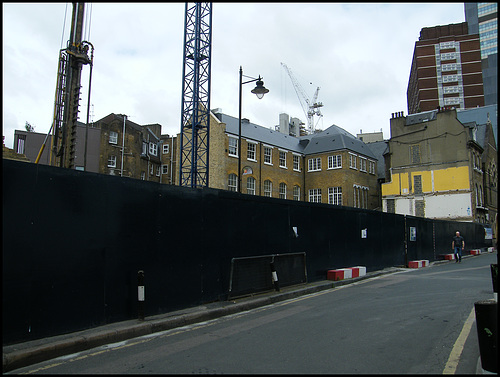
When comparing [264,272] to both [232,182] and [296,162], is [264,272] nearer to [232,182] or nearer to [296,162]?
[232,182]

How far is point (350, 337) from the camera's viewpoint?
6145mm

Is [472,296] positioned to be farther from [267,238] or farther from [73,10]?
[73,10]

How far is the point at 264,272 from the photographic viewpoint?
1039 cm

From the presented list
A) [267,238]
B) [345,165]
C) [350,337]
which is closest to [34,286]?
[350,337]

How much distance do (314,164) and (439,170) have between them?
14.6 metres

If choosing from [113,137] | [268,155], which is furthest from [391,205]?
[113,137]

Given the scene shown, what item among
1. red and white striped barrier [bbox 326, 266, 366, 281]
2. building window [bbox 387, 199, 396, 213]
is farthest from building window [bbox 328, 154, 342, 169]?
red and white striped barrier [bbox 326, 266, 366, 281]

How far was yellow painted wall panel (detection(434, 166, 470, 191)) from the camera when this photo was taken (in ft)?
132

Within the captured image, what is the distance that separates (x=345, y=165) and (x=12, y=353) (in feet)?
144

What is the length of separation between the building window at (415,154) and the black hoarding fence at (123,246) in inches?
1431

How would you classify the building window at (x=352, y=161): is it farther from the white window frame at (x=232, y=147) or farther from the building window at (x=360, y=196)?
the white window frame at (x=232, y=147)

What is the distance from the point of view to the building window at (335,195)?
4612cm

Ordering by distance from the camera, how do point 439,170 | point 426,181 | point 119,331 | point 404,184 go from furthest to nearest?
point 404,184, point 426,181, point 439,170, point 119,331

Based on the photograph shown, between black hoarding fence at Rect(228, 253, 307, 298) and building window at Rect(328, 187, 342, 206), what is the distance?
116 feet
